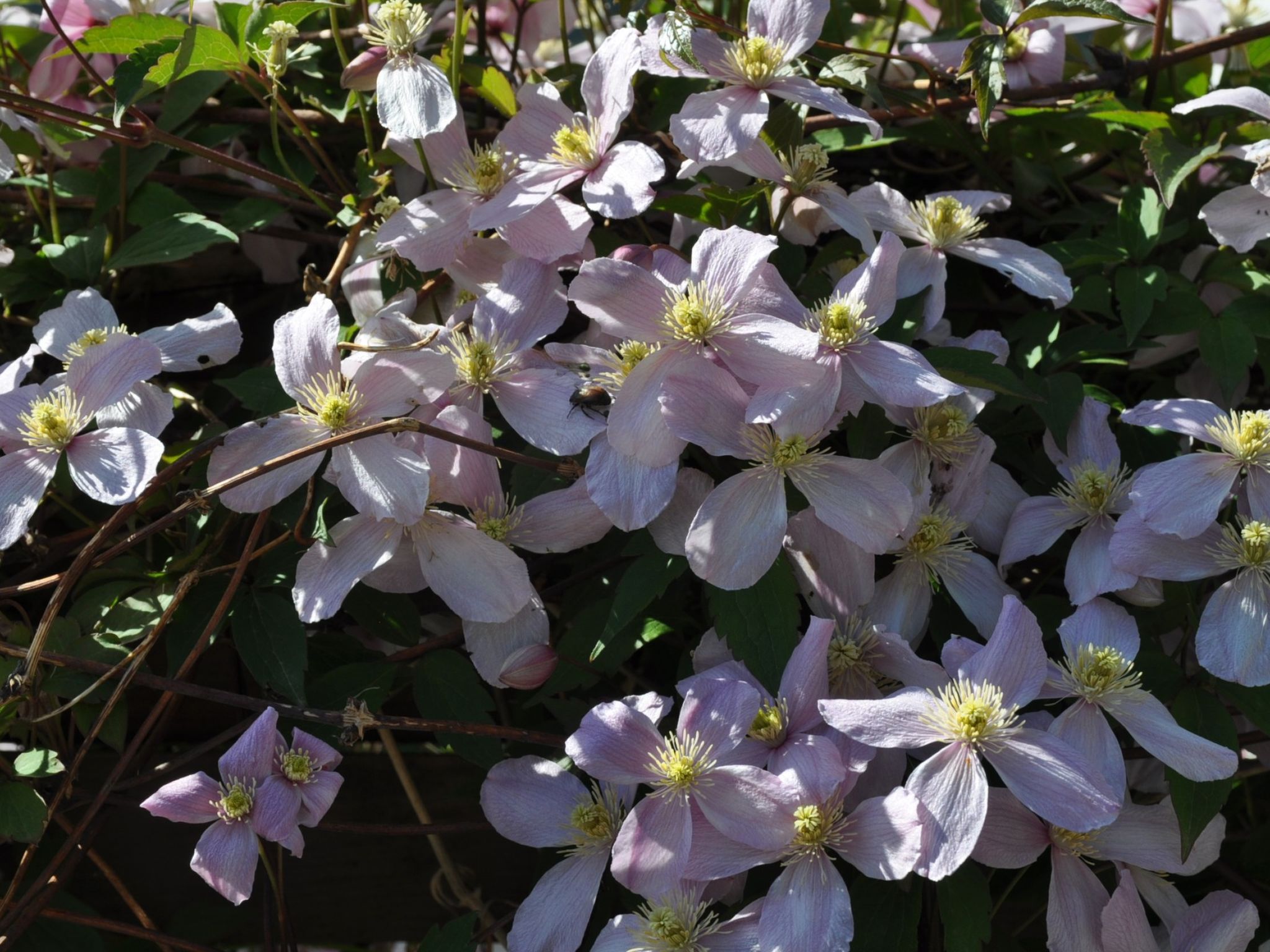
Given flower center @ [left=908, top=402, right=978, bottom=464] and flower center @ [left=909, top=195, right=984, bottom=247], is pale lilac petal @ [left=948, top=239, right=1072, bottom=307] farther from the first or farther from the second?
flower center @ [left=908, top=402, right=978, bottom=464]

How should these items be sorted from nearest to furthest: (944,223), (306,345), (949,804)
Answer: (949,804) → (306,345) → (944,223)

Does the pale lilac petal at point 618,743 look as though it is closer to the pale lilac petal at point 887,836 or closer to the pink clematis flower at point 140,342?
the pale lilac petal at point 887,836

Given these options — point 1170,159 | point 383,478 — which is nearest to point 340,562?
point 383,478

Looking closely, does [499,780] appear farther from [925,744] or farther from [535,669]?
[925,744]

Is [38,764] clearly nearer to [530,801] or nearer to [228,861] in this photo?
[228,861]

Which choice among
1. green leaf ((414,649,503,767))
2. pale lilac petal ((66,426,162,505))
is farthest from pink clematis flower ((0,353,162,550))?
green leaf ((414,649,503,767))

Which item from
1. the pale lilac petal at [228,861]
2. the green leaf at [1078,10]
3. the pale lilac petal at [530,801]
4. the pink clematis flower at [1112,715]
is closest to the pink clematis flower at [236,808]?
the pale lilac petal at [228,861]

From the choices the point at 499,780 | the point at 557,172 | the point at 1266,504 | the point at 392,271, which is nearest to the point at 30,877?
the point at 499,780

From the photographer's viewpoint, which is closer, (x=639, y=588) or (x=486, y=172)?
(x=639, y=588)
